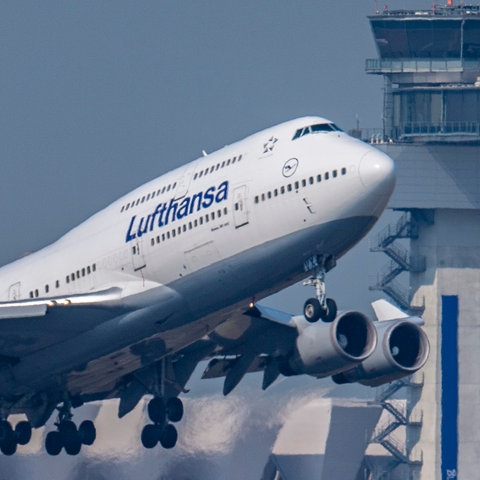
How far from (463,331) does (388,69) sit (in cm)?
1593

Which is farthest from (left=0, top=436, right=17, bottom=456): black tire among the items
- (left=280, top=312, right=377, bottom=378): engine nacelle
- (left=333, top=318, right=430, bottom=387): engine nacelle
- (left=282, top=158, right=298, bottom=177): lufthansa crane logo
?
(left=282, top=158, right=298, bottom=177): lufthansa crane logo

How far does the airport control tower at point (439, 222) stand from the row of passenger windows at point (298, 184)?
62.0 m

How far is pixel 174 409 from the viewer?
201 feet

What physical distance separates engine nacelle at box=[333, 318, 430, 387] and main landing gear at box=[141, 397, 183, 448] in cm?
509

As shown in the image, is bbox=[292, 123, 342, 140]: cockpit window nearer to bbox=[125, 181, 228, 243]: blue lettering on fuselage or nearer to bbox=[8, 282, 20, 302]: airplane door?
bbox=[125, 181, 228, 243]: blue lettering on fuselage

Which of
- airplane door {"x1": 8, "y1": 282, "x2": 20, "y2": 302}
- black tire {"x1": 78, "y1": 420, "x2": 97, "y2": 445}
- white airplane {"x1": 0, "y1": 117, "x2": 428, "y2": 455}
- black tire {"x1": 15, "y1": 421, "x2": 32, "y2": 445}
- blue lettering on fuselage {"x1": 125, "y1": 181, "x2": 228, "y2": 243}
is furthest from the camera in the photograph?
black tire {"x1": 78, "y1": 420, "x2": 97, "y2": 445}

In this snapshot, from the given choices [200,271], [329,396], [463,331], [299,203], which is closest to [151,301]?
[200,271]

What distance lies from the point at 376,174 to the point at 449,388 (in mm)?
64759

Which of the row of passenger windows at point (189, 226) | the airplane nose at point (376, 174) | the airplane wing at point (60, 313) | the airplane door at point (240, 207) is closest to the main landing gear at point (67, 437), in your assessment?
the airplane wing at point (60, 313)

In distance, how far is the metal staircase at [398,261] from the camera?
116m

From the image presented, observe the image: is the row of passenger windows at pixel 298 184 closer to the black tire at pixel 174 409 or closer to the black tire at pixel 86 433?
the black tire at pixel 174 409

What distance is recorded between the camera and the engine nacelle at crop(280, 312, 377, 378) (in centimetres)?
6050

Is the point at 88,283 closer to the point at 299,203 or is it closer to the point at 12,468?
the point at 299,203

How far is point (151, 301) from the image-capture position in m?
54.7
